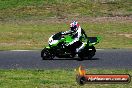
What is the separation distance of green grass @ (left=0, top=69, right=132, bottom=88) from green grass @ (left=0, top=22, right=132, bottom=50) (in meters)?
10.2

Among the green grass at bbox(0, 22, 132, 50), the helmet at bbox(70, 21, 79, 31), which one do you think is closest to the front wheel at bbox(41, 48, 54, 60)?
the helmet at bbox(70, 21, 79, 31)

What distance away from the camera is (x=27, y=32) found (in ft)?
107

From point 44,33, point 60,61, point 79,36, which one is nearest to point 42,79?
point 60,61

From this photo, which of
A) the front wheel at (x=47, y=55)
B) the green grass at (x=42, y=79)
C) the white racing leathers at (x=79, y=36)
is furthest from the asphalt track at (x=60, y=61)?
the green grass at (x=42, y=79)

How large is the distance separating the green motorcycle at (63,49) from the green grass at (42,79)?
4322 millimetres

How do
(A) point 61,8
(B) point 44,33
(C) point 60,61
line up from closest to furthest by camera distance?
(C) point 60,61 < (B) point 44,33 < (A) point 61,8

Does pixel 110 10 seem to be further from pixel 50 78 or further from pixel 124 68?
pixel 50 78

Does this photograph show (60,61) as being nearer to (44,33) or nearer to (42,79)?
(42,79)

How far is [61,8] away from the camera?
137 ft

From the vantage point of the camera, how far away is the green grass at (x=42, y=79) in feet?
41.2

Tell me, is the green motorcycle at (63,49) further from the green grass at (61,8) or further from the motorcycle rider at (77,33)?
the green grass at (61,8)

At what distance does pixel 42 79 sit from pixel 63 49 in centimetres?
702

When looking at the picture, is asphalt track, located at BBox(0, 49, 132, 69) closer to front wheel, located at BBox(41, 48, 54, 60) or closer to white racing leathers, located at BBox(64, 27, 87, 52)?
front wheel, located at BBox(41, 48, 54, 60)

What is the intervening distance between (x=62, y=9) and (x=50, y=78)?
27590 millimetres
